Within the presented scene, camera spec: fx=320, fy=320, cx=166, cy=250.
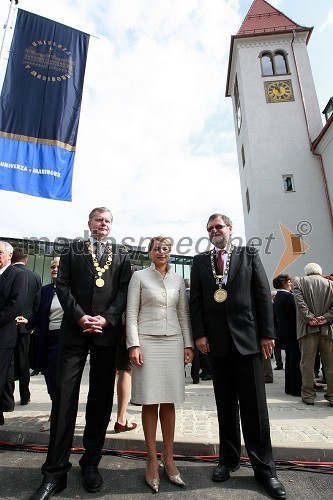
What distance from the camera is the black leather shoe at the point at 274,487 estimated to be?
2.59m

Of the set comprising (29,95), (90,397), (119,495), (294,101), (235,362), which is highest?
(294,101)

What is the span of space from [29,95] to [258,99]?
61.8 ft

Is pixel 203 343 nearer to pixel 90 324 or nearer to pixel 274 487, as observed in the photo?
pixel 90 324

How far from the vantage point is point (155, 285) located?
10.8ft

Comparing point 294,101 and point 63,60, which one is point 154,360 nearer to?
point 63,60

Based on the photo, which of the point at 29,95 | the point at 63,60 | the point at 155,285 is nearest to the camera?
the point at 155,285

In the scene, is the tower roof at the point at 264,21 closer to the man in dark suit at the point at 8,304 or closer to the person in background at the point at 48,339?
the person in background at the point at 48,339

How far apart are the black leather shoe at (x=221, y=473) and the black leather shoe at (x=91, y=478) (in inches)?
40.3

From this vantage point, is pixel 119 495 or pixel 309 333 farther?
pixel 309 333

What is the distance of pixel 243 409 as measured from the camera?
3.07m

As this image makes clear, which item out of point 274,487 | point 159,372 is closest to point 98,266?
point 159,372

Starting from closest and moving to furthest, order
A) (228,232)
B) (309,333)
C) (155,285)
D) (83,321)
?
(83,321)
(155,285)
(228,232)
(309,333)

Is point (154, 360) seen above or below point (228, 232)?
below

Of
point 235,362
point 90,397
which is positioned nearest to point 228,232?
point 235,362
